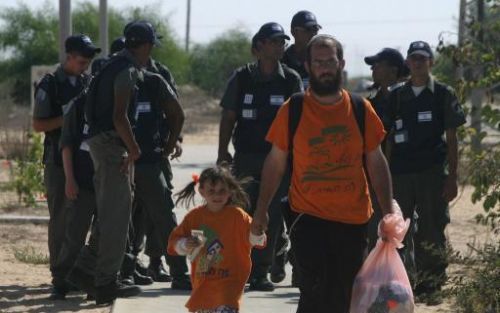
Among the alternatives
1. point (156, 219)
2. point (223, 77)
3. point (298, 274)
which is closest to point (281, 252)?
point (156, 219)

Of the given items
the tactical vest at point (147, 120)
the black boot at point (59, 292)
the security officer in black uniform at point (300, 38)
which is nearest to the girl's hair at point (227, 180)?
the tactical vest at point (147, 120)

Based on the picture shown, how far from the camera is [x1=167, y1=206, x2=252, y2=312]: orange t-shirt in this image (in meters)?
7.68

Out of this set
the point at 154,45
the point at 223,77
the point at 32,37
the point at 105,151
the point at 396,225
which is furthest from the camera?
the point at 223,77

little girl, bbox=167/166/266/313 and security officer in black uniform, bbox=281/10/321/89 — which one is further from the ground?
security officer in black uniform, bbox=281/10/321/89

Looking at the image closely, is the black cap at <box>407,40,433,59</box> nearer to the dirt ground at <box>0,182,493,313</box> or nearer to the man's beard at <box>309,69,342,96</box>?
the dirt ground at <box>0,182,493,313</box>

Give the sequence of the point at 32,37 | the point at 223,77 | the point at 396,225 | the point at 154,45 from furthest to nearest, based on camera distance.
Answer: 1. the point at 223,77
2. the point at 32,37
3. the point at 154,45
4. the point at 396,225

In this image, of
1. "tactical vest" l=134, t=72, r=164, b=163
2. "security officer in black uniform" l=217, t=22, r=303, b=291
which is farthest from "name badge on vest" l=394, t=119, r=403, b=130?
"tactical vest" l=134, t=72, r=164, b=163

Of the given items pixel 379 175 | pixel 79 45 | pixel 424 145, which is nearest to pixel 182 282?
pixel 79 45

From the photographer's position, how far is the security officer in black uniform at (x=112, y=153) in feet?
29.6

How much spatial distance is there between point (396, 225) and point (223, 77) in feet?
178

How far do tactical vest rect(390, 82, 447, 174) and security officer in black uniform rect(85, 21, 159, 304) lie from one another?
1950 mm

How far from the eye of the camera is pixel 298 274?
7152 millimetres

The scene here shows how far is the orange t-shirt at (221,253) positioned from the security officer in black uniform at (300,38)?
300cm

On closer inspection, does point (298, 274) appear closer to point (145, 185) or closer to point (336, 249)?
point (336, 249)
